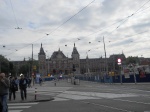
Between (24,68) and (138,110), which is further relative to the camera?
(24,68)

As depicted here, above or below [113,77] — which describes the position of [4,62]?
above

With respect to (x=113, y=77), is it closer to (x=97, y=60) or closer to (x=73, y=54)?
(x=73, y=54)

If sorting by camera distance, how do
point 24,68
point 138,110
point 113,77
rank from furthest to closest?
1. point 24,68
2. point 113,77
3. point 138,110

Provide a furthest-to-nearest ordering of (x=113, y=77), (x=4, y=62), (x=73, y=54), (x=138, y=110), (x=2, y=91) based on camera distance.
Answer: (x=73, y=54), (x=4, y=62), (x=113, y=77), (x=138, y=110), (x=2, y=91)

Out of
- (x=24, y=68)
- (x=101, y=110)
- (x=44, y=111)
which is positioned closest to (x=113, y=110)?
(x=101, y=110)

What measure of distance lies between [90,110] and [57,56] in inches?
6192

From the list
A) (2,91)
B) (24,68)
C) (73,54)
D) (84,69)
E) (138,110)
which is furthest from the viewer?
(84,69)

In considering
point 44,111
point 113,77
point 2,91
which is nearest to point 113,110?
point 44,111

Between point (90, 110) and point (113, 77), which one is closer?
point (90, 110)

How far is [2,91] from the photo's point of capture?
413 inches

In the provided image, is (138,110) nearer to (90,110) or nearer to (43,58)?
(90,110)

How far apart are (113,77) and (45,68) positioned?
12039 centimetres

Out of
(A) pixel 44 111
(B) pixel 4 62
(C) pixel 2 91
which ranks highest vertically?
(B) pixel 4 62

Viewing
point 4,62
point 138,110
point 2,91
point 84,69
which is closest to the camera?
point 2,91
